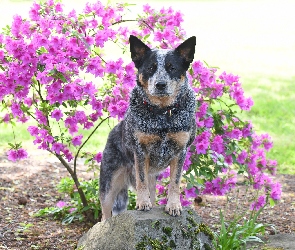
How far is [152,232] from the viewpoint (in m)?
4.27

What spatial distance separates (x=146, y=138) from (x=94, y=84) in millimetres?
1223

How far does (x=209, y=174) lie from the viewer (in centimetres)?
541

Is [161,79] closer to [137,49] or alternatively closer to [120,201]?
[137,49]

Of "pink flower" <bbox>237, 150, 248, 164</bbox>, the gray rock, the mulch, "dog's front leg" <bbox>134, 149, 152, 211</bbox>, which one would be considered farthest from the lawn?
"dog's front leg" <bbox>134, 149, 152, 211</bbox>

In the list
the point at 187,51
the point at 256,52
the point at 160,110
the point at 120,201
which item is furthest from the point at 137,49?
the point at 256,52

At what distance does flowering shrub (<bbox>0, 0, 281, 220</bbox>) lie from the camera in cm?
512

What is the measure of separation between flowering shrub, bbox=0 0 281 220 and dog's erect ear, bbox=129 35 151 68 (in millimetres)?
866

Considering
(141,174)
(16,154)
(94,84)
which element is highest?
(94,84)

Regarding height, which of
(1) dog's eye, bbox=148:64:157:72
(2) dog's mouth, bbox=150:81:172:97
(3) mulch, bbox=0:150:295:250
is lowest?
(3) mulch, bbox=0:150:295:250

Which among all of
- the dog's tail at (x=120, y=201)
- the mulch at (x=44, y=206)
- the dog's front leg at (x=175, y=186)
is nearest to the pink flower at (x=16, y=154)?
the mulch at (x=44, y=206)

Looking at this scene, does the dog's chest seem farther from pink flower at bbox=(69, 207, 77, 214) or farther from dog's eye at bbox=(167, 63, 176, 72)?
pink flower at bbox=(69, 207, 77, 214)

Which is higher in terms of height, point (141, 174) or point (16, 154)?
point (16, 154)

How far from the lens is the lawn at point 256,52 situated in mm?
10289

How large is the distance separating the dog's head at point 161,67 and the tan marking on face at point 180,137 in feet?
1.00
